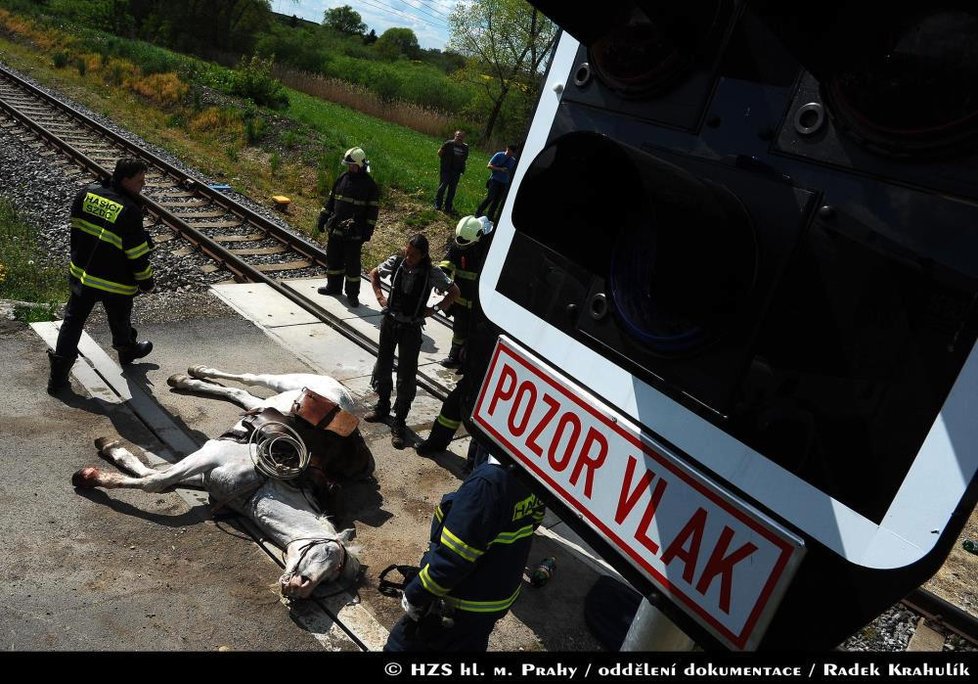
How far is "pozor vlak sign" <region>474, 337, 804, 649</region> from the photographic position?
1.62 m

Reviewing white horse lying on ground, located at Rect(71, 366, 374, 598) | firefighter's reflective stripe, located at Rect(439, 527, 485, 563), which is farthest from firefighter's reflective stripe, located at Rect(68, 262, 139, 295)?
firefighter's reflective stripe, located at Rect(439, 527, 485, 563)

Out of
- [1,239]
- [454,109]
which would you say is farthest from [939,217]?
[454,109]

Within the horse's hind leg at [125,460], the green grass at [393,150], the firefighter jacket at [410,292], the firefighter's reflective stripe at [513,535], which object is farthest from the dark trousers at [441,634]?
the green grass at [393,150]

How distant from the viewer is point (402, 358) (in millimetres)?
7227

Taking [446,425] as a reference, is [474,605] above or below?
above

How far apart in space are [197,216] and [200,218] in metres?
0.13

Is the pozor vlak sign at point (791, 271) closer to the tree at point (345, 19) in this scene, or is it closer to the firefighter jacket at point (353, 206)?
the firefighter jacket at point (353, 206)

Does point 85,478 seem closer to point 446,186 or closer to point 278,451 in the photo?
point 278,451

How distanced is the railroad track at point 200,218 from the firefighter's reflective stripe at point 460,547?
504cm

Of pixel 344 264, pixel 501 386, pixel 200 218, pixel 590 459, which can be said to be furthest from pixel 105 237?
pixel 200 218

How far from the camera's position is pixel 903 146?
1437 mm

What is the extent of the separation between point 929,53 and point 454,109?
141ft

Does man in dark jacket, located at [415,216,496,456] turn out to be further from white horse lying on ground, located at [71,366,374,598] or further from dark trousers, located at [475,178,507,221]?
dark trousers, located at [475,178,507,221]

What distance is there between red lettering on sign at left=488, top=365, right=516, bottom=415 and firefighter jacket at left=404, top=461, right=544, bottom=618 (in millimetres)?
854
